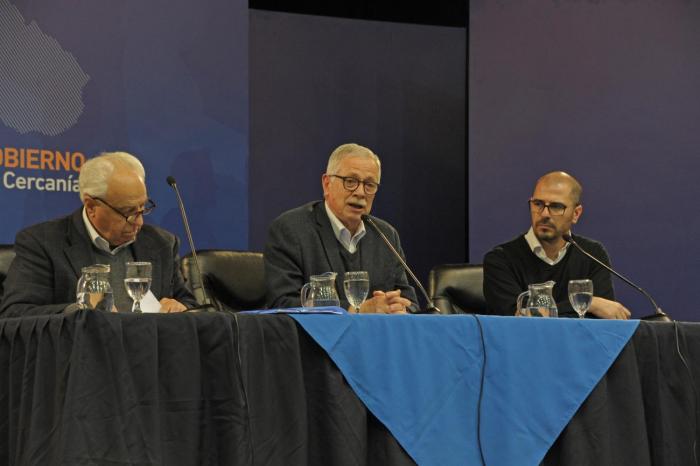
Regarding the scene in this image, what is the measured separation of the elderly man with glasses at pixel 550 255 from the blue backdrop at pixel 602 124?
1109mm

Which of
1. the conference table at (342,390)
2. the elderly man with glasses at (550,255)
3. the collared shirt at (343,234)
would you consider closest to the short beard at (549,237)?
the elderly man with glasses at (550,255)

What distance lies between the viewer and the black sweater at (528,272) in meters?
4.14

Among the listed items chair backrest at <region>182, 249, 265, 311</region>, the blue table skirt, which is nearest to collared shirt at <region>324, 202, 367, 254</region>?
chair backrest at <region>182, 249, 265, 311</region>

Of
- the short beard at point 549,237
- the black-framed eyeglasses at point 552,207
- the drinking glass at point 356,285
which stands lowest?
the drinking glass at point 356,285

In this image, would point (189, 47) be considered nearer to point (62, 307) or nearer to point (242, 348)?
point (62, 307)

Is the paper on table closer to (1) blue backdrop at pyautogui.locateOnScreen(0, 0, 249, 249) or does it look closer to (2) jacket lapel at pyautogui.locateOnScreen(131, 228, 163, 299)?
(2) jacket lapel at pyautogui.locateOnScreen(131, 228, 163, 299)

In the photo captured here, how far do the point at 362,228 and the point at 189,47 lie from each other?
5.26 feet

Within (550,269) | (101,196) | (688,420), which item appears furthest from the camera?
(550,269)

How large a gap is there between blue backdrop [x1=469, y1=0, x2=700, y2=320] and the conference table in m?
2.67

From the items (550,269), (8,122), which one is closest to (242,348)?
(550,269)

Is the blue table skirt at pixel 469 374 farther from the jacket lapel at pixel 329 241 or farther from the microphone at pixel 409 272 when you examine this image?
the jacket lapel at pixel 329 241

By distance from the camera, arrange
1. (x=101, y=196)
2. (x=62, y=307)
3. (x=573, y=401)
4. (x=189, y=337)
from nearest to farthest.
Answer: (x=189, y=337)
(x=573, y=401)
(x=62, y=307)
(x=101, y=196)

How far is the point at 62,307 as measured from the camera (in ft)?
9.79

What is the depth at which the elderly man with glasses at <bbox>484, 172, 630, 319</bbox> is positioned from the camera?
4215 mm
